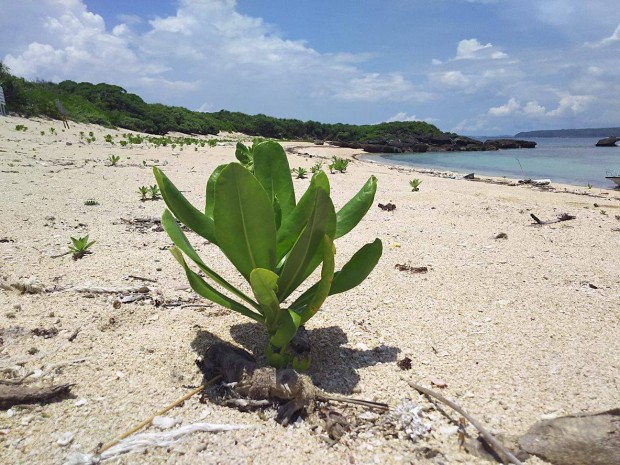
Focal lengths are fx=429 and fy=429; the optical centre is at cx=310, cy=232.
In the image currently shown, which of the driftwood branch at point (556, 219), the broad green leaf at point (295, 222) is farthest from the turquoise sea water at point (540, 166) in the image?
the broad green leaf at point (295, 222)

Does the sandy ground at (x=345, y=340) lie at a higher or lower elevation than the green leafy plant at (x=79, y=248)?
lower

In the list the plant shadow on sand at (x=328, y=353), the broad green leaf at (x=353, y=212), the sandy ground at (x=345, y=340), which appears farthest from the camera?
the broad green leaf at (x=353, y=212)

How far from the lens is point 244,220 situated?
151 cm

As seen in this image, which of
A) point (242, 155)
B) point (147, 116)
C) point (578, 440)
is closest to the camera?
point (578, 440)

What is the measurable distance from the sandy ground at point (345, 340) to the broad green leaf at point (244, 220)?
45 centimetres

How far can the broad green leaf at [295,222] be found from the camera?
5.45ft

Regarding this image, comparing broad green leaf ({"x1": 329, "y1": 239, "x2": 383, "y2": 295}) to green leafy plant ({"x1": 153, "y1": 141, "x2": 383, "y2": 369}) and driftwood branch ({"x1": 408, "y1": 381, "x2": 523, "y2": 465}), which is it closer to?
green leafy plant ({"x1": 153, "y1": 141, "x2": 383, "y2": 369})

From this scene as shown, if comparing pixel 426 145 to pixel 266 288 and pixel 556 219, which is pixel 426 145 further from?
pixel 266 288

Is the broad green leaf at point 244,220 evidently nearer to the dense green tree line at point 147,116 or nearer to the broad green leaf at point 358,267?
the broad green leaf at point 358,267

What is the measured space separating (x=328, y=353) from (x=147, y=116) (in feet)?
98.9

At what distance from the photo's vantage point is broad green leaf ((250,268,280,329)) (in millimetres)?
1390

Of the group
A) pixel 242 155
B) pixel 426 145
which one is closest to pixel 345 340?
pixel 242 155

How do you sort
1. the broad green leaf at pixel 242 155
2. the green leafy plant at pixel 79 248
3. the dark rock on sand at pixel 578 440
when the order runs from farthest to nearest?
1. the green leafy plant at pixel 79 248
2. the broad green leaf at pixel 242 155
3. the dark rock on sand at pixel 578 440

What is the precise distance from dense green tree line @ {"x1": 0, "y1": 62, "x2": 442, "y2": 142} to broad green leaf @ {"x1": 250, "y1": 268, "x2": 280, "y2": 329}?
18840mm
